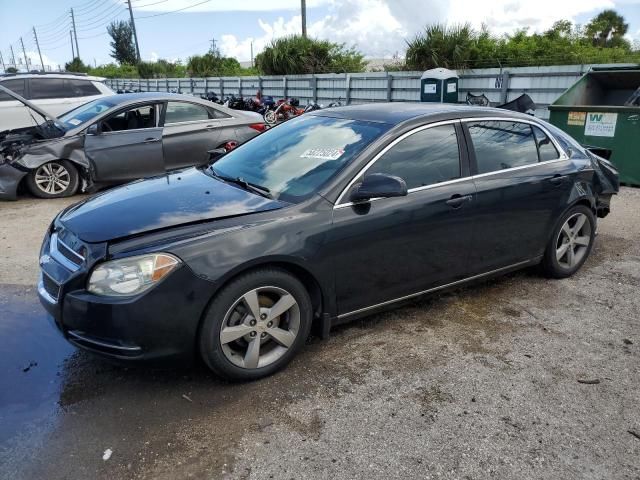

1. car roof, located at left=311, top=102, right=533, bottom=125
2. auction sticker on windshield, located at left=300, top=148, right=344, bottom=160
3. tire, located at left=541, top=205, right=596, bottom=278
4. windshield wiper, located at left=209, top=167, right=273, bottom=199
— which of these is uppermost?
car roof, located at left=311, top=102, right=533, bottom=125

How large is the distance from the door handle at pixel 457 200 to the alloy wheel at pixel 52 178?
6.13 metres

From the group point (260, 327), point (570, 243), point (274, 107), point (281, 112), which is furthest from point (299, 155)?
point (274, 107)

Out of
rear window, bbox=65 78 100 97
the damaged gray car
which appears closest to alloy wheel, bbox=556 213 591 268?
the damaged gray car

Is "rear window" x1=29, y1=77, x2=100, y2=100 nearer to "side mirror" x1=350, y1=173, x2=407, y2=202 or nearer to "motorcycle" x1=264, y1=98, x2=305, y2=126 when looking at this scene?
"motorcycle" x1=264, y1=98, x2=305, y2=126

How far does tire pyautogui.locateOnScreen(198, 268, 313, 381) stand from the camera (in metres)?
2.89

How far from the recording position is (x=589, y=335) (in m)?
3.73

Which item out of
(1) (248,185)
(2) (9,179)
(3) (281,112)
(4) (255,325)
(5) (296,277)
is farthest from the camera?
(3) (281,112)

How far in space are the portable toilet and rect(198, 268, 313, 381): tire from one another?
1132 cm

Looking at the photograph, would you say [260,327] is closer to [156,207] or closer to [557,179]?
[156,207]

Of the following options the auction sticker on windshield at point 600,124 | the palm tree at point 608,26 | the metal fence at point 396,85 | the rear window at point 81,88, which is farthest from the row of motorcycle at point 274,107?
the palm tree at point 608,26

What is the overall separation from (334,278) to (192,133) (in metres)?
5.39

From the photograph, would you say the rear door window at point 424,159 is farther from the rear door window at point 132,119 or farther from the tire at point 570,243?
the rear door window at point 132,119

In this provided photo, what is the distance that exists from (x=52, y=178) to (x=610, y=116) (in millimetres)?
8230

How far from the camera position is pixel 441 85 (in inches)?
523
